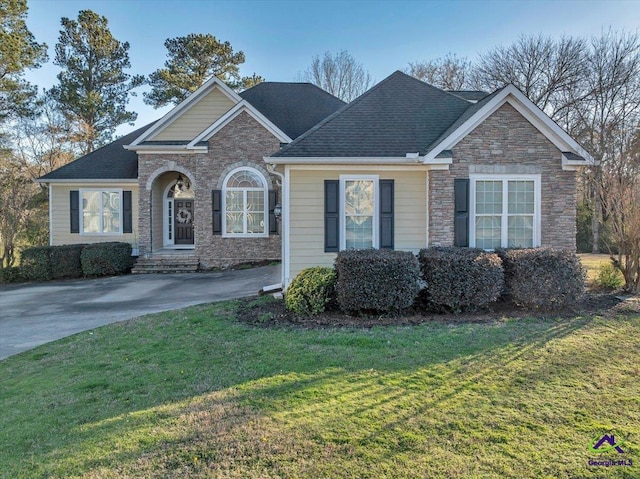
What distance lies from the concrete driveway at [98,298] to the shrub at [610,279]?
883 cm

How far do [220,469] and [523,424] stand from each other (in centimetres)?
272

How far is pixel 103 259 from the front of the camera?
49.0ft

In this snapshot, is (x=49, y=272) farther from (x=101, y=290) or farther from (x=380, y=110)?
(x=380, y=110)

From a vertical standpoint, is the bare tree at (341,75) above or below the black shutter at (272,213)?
above

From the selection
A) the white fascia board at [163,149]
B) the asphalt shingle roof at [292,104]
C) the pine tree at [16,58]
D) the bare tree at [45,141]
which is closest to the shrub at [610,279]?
the asphalt shingle roof at [292,104]

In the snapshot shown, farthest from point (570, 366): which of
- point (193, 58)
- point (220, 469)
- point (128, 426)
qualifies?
point (193, 58)

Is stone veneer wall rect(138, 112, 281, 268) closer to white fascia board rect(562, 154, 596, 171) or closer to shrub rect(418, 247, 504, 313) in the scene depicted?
shrub rect(418, 247, 504, 313)

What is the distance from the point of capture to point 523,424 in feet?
12.0

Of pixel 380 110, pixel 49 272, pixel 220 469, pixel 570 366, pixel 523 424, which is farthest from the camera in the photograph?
pixel 49 272

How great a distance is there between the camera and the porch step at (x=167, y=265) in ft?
50.1

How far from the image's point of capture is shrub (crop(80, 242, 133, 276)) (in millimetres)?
14875

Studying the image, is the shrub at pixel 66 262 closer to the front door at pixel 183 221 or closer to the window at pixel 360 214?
the front door at pixel 183 221

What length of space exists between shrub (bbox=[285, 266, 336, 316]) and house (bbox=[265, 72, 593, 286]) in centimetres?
197

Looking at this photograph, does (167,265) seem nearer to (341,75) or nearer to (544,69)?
(341,75)
